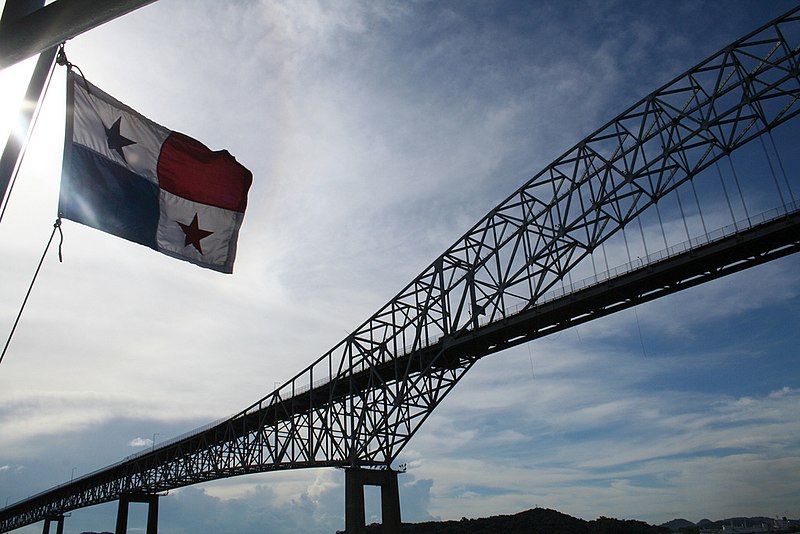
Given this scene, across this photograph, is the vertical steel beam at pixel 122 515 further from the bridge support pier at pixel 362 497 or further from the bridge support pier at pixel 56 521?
the bridge support pier at pixel 362 497

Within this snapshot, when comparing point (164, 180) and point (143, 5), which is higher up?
point (164, 180)

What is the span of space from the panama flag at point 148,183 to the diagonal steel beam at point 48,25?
6249mm

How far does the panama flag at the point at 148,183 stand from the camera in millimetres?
9539

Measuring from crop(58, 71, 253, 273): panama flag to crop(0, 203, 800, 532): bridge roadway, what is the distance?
28714 mm

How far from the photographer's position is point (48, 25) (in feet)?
11.1

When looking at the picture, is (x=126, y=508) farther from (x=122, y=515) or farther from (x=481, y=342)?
(x=481, y=342)

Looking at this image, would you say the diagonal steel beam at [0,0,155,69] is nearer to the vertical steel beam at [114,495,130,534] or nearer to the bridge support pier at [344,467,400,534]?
the bridge support pier at [344,467,400,534]

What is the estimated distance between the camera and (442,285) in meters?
46.5

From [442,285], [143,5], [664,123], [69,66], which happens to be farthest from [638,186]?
[143,5]

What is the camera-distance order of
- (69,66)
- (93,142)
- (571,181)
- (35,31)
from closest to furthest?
(35,31) → (69,66) → (93,142) → (571,181)

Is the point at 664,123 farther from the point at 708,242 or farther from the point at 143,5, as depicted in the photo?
the point at 143,5

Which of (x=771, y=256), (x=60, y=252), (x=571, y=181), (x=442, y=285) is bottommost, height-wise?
(x=60, y=252)

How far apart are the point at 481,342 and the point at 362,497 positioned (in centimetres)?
1360

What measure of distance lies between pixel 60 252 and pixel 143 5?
494 centimetres
